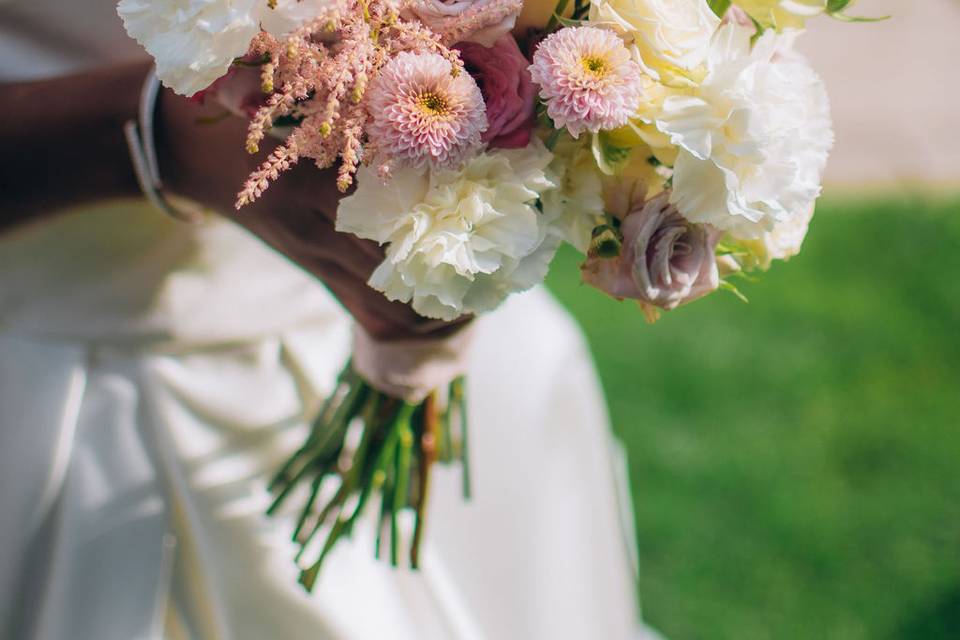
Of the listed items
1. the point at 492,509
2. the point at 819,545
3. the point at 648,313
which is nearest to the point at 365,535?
the point at 492,509

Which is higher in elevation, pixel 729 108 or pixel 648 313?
pixel 729 108

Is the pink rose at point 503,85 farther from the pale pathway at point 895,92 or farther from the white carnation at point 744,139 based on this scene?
the pale pathway at point 895,92

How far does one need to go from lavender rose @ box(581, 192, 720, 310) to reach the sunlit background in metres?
1.95

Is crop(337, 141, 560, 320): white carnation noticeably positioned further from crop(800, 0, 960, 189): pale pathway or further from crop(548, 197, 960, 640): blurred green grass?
crop(800, 0, 960, 189): pale pathway

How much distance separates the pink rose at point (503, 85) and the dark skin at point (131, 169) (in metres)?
0.32

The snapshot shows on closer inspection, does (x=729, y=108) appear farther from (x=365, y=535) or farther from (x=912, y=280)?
(x=912, y=280)

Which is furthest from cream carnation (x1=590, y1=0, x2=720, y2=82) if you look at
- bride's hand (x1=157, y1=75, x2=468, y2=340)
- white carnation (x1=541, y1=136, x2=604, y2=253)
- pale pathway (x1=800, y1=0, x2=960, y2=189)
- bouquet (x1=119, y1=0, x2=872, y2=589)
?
pale pathway (x1=800, y1=0, x2=960, y2=189)

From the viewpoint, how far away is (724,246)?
1183mm

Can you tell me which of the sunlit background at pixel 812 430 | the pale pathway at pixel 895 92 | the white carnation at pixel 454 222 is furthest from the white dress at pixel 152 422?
the pale pathway at pixel 895 92

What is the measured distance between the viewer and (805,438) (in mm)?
3295

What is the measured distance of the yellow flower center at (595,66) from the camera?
0.95m

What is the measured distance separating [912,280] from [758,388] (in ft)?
2.83

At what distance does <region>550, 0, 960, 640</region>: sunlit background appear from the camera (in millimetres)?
2885

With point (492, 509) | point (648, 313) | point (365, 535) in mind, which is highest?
point (648, 313)
